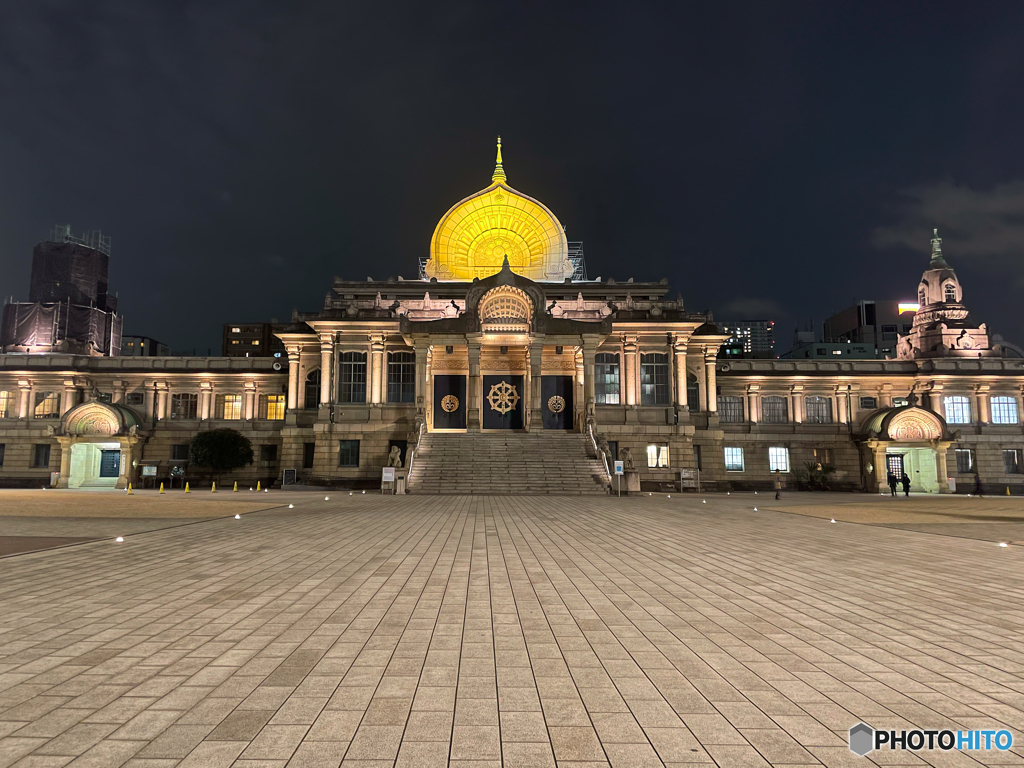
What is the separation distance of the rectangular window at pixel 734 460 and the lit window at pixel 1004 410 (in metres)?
22.5

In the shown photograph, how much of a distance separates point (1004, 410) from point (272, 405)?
220ft

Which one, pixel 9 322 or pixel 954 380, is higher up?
pixel 9 322

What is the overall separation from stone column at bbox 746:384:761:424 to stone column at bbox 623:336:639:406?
13015 mm

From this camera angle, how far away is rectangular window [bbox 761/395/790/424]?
58.4 metres

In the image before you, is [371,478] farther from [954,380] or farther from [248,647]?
[954,380]

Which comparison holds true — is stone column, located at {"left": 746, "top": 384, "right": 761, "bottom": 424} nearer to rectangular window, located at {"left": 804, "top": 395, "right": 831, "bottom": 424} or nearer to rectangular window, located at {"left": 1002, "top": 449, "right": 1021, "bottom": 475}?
rectangular window, located at {"left": 804, "top": 395, "right": 831, "bottom": 424}

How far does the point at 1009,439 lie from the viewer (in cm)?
5516

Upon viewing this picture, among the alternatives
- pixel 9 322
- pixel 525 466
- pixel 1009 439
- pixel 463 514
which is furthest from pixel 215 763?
pixel 9 322

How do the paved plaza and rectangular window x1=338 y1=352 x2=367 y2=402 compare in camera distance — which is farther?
rectangular window x1=338 y1=352 x2=367 y2=402

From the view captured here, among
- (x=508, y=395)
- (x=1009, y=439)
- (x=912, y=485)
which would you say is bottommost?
(x=912, y=485)

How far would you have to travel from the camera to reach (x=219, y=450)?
51.7m

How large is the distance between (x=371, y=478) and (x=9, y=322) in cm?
4875

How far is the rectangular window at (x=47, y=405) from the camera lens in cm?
5672

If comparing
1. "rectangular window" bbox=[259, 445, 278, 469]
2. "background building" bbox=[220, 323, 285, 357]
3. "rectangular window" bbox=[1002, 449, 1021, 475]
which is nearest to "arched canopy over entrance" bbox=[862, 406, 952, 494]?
"rectangular window" bbox=[1002, 449, 1021, 475]
